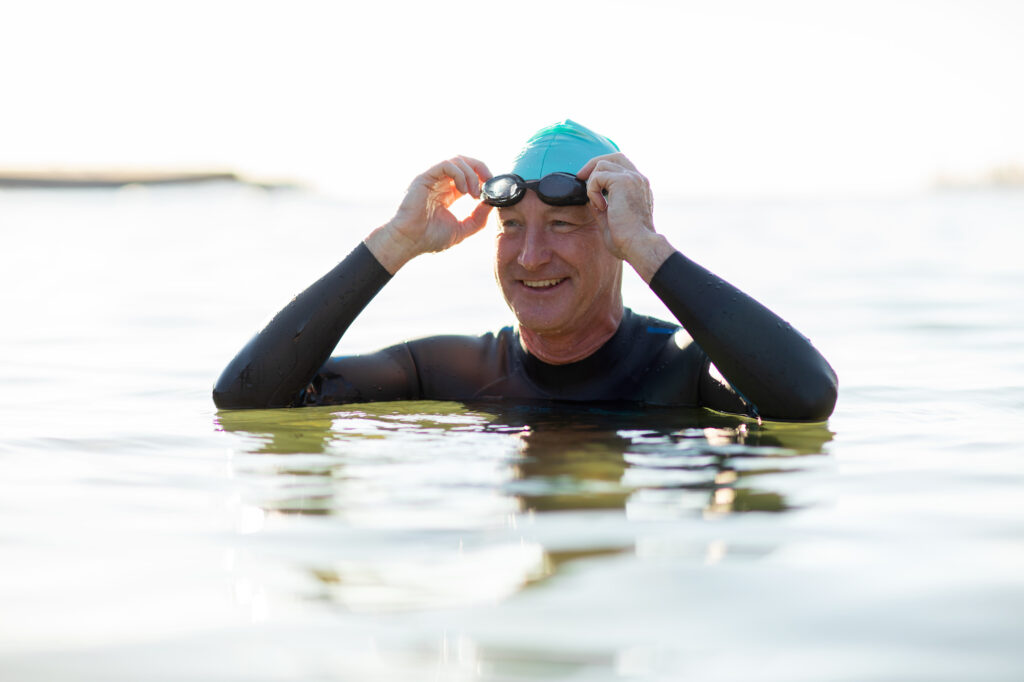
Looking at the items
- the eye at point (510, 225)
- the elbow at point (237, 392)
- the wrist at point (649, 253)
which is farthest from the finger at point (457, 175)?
the elbow at point (237, 392)

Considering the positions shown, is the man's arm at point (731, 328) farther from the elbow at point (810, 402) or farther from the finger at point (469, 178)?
the finger at point (469, 178)

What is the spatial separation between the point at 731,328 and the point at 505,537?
1567 mm

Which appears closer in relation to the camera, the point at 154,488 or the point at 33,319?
the point at 154,488

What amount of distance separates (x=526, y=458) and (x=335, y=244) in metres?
21.5

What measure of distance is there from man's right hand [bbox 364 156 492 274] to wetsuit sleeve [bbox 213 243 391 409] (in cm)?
9

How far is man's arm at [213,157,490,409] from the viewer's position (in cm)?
454

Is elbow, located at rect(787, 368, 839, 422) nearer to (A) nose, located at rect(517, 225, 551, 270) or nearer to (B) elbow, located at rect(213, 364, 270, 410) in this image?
(A) nose, located at rect(517, 225, 551, 270)

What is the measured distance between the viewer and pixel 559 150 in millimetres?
4879

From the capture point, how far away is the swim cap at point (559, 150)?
4.80 m

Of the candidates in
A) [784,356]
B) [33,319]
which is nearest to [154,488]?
[784,356]

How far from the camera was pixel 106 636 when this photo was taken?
2.25 m

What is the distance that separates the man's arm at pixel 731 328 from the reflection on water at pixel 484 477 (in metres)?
0.19

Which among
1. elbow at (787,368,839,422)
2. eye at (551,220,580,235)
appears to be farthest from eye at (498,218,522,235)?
elbow at (787,368,839,422)

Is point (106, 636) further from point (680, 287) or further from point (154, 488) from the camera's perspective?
point (680, 287)
